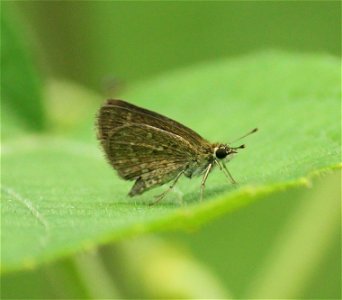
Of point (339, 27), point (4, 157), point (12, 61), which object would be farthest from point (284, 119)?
point (339, 27)

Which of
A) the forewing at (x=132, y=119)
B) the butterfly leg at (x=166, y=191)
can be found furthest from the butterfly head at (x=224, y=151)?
the butterfly leg at (x=166, y=191)

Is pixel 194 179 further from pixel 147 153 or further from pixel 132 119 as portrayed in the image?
pixel 132 119

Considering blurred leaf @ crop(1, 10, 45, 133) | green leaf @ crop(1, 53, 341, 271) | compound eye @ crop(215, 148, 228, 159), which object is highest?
blurred leaf @ crop(1, 10, 45, 133)

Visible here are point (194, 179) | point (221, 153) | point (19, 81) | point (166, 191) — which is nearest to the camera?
point (166, 191)

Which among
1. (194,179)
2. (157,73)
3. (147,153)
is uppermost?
(157,73)

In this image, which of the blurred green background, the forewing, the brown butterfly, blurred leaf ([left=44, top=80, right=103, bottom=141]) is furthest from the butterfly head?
blurred leaf ([left=44, top=80, right=103, bottom=141])

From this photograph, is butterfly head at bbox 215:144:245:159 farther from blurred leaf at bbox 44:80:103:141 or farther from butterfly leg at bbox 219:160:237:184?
blurred leaf at bbox 44:80:103:141

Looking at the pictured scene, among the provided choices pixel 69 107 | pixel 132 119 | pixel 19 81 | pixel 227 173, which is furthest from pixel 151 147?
pixel 69 107
